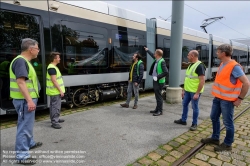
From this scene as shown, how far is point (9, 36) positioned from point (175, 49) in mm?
5001

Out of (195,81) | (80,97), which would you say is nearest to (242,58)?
(195,81)

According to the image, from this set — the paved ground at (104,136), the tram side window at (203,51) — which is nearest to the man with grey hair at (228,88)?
the paved ground at (104,136)

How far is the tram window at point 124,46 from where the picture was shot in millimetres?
6109

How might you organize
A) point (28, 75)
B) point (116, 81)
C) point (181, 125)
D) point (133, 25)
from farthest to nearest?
point (133, 25) → point (116, 81) → point (181, 125) → point (28, 75)

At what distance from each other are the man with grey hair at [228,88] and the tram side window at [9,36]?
4.14 metres

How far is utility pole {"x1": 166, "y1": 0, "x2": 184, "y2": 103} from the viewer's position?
19.6 ft

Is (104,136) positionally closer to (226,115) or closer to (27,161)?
(27,161)

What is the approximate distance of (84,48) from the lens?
5223mm

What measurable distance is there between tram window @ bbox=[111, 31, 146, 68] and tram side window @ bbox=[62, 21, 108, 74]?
0.44 m

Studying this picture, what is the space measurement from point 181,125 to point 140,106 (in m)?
1.87

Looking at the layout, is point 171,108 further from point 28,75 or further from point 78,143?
point 28,75

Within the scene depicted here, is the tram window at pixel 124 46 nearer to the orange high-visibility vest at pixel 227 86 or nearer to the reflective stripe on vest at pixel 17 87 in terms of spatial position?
the reflective stripe on vest at pixel 17 87

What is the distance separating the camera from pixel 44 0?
14.4 ft

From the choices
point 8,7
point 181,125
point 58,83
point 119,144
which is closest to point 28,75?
point 58,83
